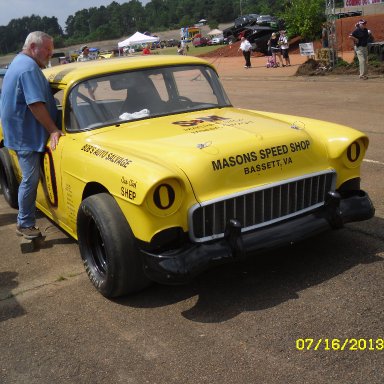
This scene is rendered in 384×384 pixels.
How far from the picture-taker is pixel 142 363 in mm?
2930

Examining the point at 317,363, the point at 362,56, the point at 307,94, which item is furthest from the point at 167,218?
the point at 362,56

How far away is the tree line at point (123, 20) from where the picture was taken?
141750mm

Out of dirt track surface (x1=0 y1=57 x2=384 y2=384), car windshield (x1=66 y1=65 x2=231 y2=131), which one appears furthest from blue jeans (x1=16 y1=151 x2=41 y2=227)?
car windshield (x1=66 y1=65 x2=231 y2=131)

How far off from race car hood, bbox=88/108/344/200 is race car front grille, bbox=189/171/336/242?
0.21ft

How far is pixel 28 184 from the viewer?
15.2 ft

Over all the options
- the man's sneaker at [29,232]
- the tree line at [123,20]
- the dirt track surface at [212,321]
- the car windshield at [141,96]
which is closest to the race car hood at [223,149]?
the car windshield at [141,96]

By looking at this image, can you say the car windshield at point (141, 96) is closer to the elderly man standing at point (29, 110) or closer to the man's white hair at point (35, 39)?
the elderly man standing at point (29, 110)

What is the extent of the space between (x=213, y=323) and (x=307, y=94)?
12.7 metres

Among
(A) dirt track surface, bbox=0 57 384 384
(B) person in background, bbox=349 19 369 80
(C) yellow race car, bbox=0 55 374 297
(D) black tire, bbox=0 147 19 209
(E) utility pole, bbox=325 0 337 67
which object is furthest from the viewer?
(E) utility pole, bbox=325 0 337 67

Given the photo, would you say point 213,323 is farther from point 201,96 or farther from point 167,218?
point 201,96

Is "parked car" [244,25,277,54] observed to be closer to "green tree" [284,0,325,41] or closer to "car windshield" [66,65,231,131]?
"green tree" [284,0,325,41]

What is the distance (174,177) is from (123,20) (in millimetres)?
173529
